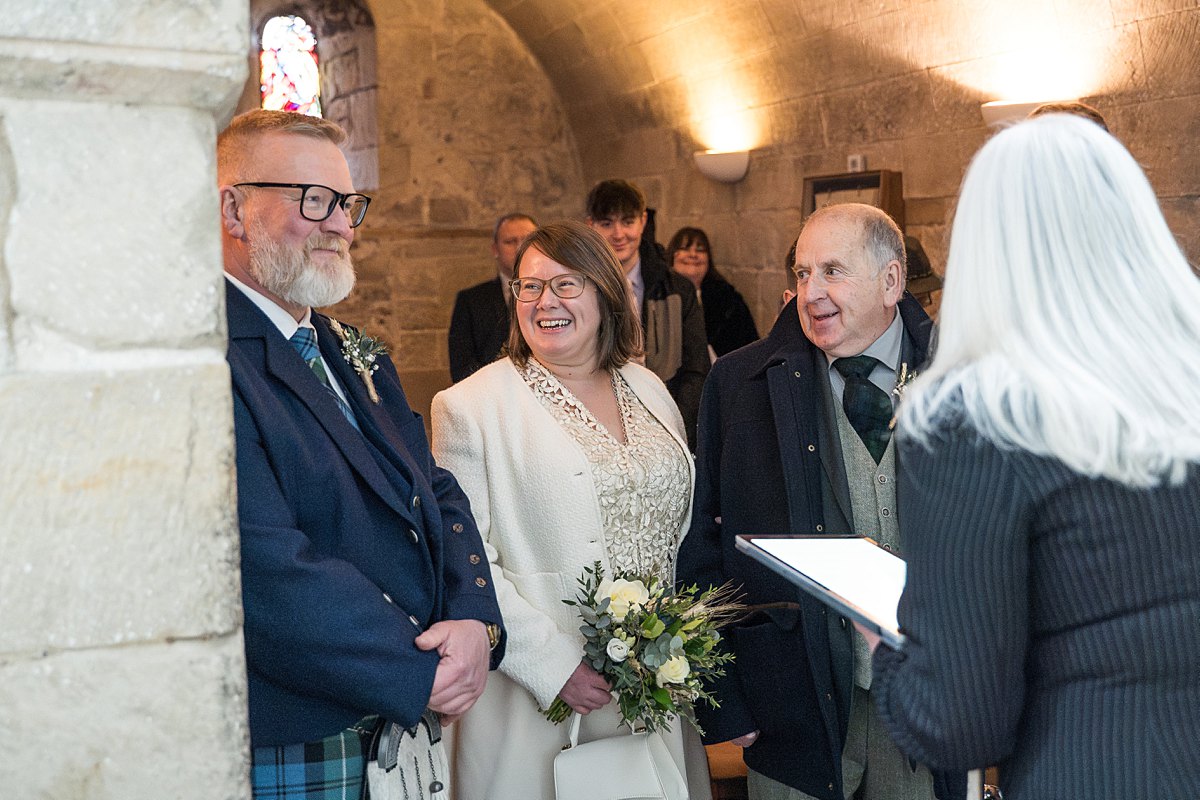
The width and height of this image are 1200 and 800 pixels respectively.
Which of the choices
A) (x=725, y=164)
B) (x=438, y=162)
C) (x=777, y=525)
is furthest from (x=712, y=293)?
(x=777, y=525)

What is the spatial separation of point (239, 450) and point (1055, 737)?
1.08 meters

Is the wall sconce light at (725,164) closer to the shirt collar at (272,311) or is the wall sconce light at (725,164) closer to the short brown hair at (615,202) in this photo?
the short brown hair at (615,202)

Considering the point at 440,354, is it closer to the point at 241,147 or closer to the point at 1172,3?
the point at 1172,3

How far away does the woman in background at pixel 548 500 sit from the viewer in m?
2.33

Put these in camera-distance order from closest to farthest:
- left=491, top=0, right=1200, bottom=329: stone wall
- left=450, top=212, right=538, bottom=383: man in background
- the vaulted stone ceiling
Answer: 1. left=491, top=0, right=1200, bottom=329: stone wall
2. the vaulted stone ceiling
3. left=450, top=212, right=538, bottom=383: man in background

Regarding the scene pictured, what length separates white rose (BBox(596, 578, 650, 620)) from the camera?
7.30 ft

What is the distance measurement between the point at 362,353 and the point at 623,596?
651 millimetres

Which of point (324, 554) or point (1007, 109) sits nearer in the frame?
point (324, 554)

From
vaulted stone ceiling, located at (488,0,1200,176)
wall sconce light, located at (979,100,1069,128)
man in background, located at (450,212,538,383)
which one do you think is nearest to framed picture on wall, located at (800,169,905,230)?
vaulted stone ceiling, located at (488,0,1200,176)

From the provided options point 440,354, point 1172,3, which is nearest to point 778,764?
point 1172,3

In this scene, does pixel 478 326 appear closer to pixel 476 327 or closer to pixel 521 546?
pixel 476 327

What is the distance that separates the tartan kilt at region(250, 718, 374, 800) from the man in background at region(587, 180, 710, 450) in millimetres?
2884

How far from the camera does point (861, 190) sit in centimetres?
554

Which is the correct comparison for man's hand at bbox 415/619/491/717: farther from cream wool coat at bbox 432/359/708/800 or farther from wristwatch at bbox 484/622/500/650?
cream wool coat at bbox 432/359/708/800
